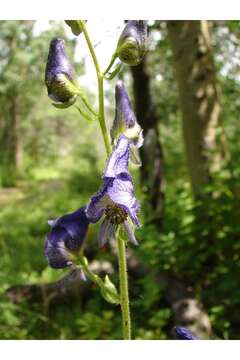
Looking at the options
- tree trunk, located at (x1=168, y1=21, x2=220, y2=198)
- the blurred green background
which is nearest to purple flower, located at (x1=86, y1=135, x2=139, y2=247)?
the blurred green background

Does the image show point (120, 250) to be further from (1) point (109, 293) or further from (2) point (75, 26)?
(2) point (75, 26)

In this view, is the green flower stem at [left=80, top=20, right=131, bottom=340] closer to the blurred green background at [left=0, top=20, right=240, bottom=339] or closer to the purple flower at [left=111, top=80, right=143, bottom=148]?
the purple flower at [left=111, top=80, right=143, bottom=148]

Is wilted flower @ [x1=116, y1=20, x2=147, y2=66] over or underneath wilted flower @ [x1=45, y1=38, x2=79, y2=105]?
over

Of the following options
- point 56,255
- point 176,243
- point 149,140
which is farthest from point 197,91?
point 56,255

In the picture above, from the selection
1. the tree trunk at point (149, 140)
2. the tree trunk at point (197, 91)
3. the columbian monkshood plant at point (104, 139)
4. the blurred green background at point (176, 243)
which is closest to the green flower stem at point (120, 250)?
the columbian monkshood plant at point (104, 139)

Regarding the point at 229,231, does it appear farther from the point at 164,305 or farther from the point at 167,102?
Result: the point at 167,102

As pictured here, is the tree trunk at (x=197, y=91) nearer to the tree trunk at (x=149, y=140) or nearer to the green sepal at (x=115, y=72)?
the tree trunk at (x=149, y=140)
